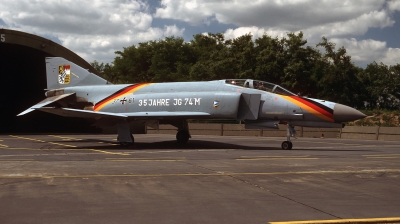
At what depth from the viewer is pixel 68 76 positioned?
909 inches

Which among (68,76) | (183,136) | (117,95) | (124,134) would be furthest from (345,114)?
(68,76)

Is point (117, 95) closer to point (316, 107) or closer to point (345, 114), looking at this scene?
point (316, 107)

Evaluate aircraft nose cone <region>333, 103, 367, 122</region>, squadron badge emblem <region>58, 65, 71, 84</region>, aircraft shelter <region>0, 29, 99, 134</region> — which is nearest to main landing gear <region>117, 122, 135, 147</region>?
squadron badge emblem <region>58, 65, 71, 84</region>

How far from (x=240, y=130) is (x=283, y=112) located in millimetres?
16657

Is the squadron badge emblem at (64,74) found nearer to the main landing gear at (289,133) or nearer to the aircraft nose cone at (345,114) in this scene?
the main landing gear at (289,133)

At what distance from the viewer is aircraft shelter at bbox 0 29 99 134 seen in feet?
109

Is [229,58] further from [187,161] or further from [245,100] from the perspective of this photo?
[187,161]

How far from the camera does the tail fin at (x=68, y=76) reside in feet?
74.6

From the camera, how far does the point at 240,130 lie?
3316cm

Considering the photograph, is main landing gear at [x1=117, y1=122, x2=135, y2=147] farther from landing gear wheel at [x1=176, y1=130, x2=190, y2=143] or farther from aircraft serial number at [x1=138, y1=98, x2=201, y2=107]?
landing gear wheel at [x1=176, y1=130, x2=190, y2=143]

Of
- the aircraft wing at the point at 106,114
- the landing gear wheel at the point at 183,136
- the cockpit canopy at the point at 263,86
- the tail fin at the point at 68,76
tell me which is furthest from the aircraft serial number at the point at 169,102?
the tail fin at the point at 68,76

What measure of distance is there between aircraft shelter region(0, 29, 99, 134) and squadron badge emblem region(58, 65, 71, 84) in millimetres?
7159

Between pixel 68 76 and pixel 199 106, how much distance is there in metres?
8.98

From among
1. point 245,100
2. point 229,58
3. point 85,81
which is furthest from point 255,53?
point 245,100
